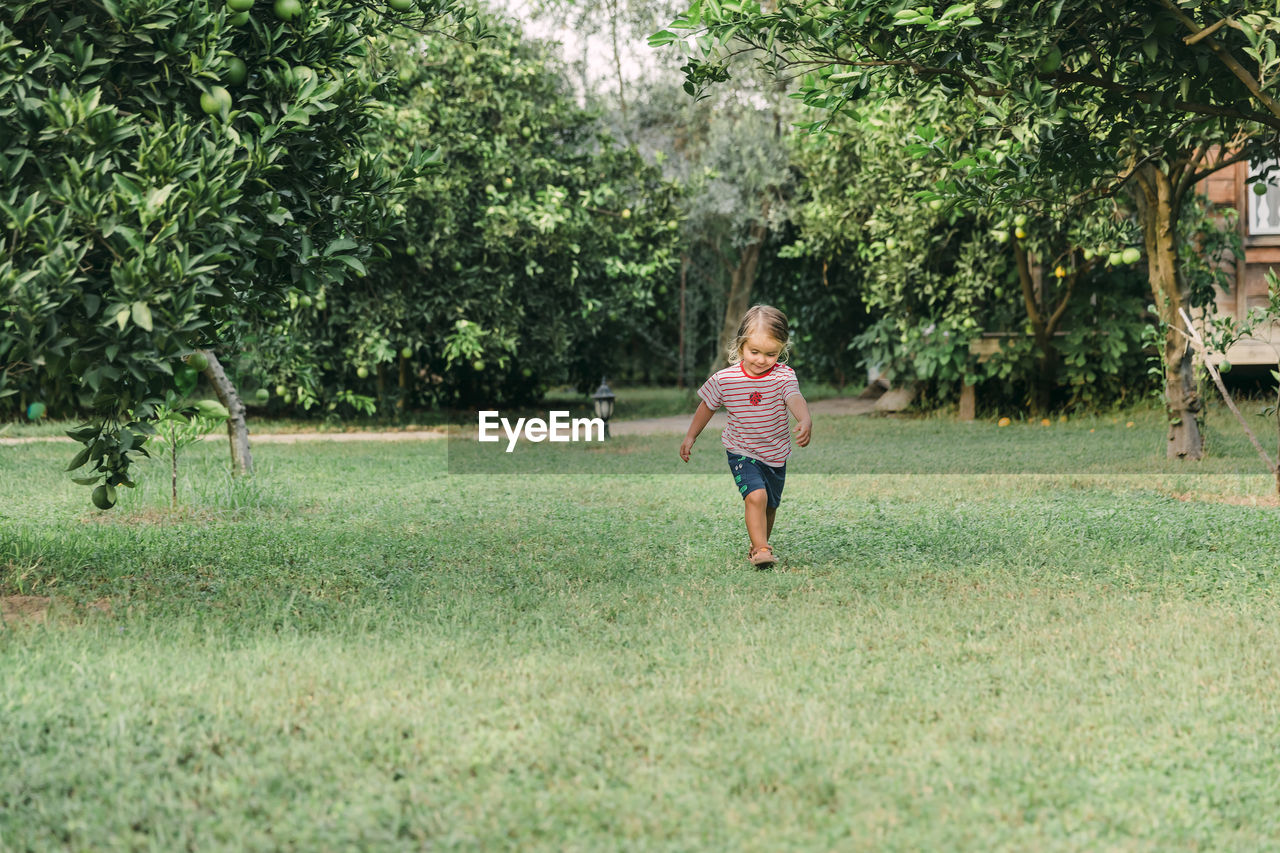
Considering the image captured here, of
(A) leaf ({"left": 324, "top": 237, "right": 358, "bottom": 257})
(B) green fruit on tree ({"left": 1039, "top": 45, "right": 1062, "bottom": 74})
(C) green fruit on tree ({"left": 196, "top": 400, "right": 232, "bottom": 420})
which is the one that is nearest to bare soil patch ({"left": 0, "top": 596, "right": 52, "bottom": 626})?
(C) green fruit on tree ({"left": 196, "top": 400, "right": 232, "bottom": 420})

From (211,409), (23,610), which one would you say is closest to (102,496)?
(23,610)

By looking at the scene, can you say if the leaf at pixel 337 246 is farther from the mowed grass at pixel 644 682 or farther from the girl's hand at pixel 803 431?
the girl's hand at pixel 803 431

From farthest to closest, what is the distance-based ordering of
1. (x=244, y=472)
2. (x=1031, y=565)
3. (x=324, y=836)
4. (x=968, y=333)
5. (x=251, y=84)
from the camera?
(x=968, y=333)
(x=244, y=472)
(x=1031, y=565)
(x=251, y=84)
(x=324, y=836)

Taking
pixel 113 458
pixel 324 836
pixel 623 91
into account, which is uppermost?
pixel 623 91

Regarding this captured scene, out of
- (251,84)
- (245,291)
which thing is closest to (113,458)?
(245,291)

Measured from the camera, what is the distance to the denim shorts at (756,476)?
5645 millimetres

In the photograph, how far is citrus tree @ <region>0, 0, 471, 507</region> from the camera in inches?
146

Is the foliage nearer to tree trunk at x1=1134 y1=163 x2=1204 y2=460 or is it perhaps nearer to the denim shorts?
tree trunk at x1=1134 y1=163 x2=1204 y2=460

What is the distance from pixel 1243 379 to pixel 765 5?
7673 millimetres

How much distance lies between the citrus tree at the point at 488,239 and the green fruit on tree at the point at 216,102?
782cm

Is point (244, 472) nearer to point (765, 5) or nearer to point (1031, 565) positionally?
point (1031, 565)

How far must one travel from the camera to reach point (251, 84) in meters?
4.40

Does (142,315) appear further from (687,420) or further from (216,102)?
(687,420)

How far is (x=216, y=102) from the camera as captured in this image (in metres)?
4.10
